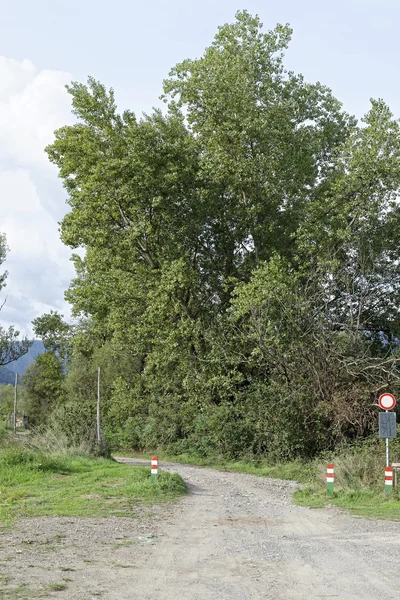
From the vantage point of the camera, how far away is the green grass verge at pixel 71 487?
13945mm

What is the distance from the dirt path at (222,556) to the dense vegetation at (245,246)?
11.8m

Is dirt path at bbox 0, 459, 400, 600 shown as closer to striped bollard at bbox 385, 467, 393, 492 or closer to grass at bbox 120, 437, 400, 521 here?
grass at bbox 120, 437, 400, 521

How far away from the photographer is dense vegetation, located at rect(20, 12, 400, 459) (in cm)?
2670

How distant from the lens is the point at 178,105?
31.3 metres

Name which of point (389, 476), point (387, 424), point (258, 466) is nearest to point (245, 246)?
point (258, 466)

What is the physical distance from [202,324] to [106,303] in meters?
4.49

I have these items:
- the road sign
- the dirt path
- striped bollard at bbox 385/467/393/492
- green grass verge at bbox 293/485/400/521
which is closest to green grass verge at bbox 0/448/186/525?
the dirt path

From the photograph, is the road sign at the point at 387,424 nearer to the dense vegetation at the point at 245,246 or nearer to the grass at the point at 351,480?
the grass at the point at 351,480

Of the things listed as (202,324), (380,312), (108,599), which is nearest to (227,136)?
(202,324)

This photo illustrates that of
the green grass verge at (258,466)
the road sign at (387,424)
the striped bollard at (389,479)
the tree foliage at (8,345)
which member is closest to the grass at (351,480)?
the green grass verge at (258,466)

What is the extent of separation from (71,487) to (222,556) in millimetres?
8286

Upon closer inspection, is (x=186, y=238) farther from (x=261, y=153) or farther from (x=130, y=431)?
(x=130, y=431)

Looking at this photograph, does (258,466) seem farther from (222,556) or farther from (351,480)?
(222,556)

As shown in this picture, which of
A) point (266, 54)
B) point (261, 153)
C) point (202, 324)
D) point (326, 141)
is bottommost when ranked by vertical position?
point (202, 324)
